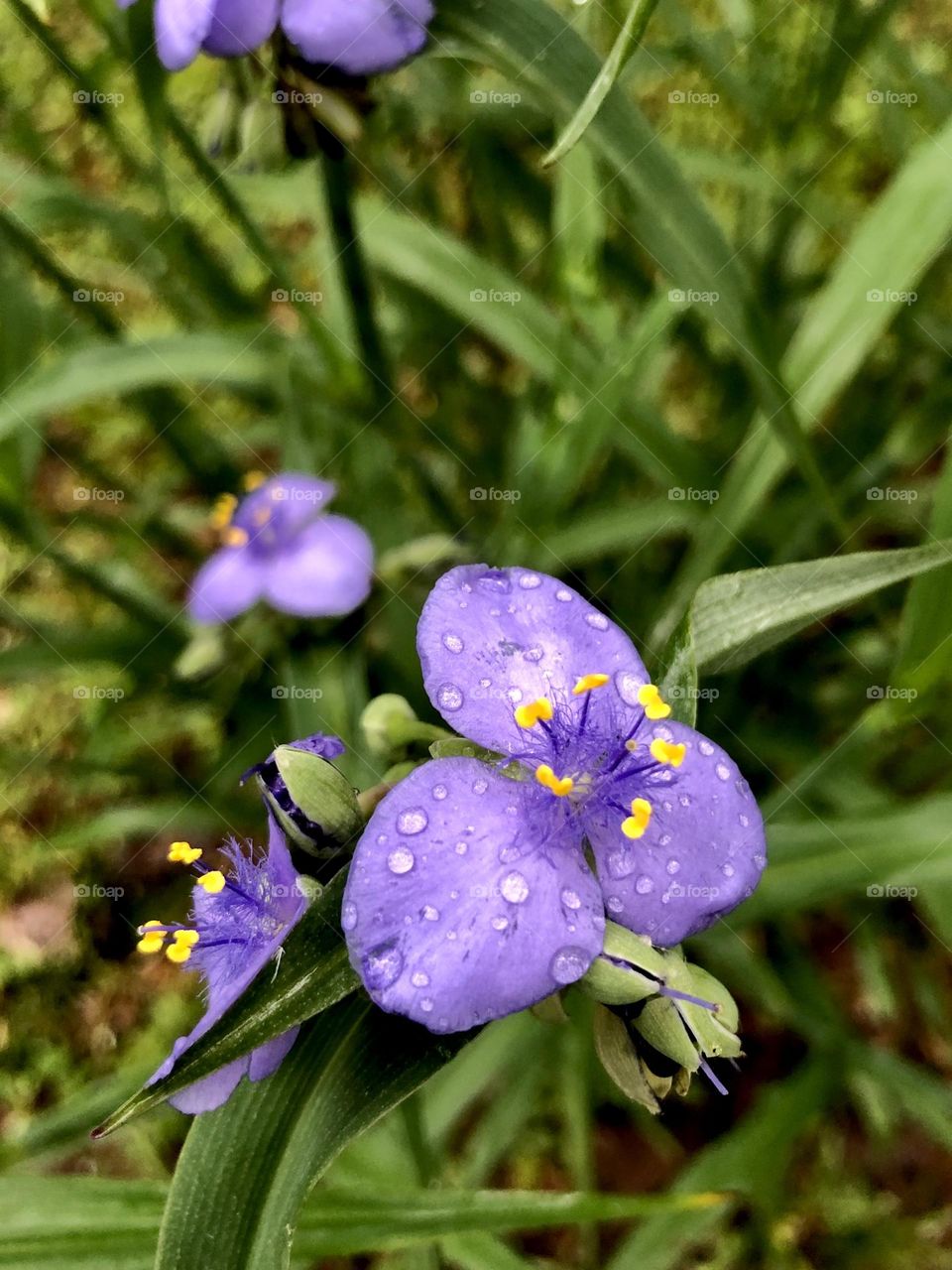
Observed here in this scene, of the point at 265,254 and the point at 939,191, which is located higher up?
the point at 939,191

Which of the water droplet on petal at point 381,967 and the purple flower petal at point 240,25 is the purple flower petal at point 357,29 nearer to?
the purple flower petal at point 240,25

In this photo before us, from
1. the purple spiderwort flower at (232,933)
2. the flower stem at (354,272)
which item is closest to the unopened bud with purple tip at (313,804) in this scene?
the purple spiderwort flower at (232,933)

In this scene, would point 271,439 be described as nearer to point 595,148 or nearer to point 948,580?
point 595,148

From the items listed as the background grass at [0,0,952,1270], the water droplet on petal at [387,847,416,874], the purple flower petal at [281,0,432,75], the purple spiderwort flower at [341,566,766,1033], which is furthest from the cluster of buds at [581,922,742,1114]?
the purple flower petal at [281,0,432,75]

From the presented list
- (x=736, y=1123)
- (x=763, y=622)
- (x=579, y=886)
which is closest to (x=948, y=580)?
(x=763, y=622)

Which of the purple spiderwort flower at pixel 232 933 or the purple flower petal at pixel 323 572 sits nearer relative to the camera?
the purple spiderwort flower at pixel 232 933
